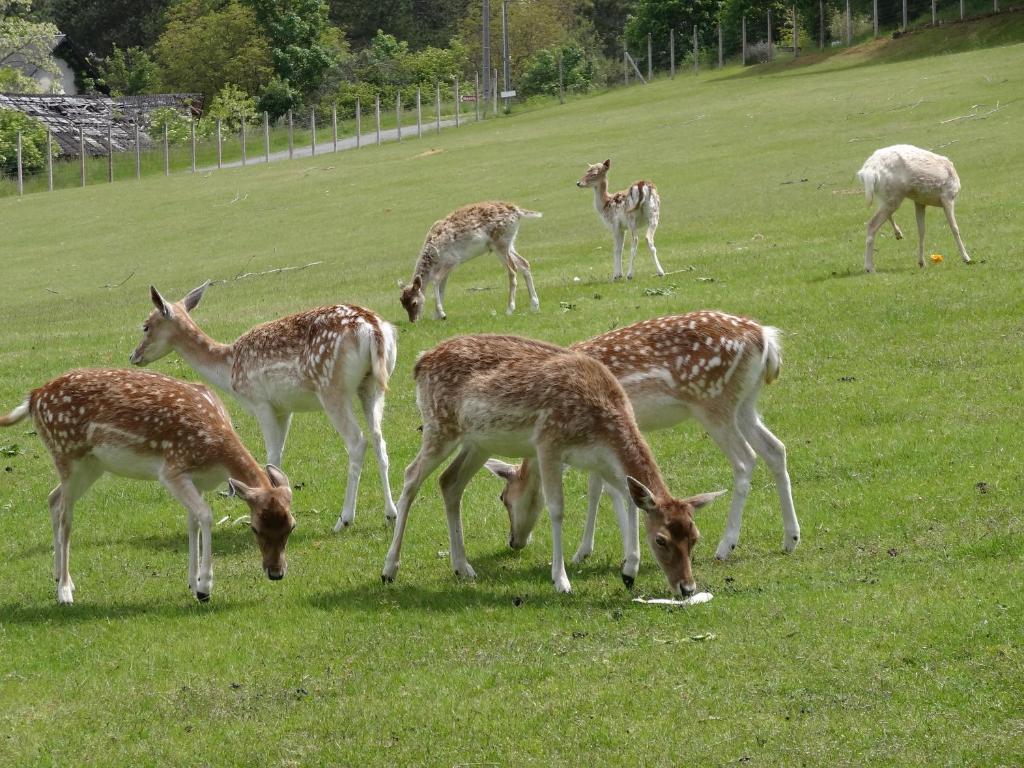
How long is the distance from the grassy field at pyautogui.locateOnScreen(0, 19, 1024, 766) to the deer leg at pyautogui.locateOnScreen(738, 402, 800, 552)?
232 mm

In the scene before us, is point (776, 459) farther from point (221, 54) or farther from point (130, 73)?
point (130, 73)

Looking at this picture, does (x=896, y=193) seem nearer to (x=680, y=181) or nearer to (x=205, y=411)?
(x=205, y=411)

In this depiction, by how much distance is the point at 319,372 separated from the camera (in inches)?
457

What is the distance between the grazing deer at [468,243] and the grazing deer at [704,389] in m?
9.58

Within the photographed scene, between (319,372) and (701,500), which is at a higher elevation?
(319,372)

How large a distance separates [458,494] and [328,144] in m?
54.5

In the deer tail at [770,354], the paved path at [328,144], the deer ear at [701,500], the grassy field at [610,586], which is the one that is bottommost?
the grassy field at [610,586]

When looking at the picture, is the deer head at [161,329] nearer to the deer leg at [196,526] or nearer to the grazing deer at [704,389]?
the deer leg at [196,526]

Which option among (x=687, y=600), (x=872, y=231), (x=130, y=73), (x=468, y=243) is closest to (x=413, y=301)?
(x=468, y=243)

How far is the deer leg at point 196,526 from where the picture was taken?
927cm

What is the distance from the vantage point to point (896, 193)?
62.9 feet

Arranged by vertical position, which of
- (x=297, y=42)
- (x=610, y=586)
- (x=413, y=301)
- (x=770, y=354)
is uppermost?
(x=297, y=42)

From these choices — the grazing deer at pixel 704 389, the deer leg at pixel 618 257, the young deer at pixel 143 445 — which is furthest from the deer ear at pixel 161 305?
the deer leg at pixel 618 257

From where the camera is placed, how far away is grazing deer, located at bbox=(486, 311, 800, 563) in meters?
9.83
